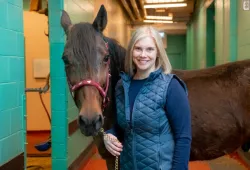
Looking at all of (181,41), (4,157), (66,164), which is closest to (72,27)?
(4,157)

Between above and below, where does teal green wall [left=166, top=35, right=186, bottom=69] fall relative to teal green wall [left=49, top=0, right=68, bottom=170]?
above

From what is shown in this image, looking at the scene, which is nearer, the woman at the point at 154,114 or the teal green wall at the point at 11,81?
the woman at the point at 154,114

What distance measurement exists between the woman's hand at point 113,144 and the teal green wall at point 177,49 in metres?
15.0

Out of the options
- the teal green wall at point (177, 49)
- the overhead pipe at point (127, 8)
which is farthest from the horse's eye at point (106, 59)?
the teal green wall at point (177, 49)

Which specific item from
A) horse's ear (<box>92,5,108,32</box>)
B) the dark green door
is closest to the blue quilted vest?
horse's ear (<box>92,5,108,32</box>)

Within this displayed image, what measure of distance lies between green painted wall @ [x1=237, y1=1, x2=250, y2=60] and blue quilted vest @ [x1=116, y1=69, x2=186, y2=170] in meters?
2.59

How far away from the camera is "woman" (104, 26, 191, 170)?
1.31 meters

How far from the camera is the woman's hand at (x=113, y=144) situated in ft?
4.62

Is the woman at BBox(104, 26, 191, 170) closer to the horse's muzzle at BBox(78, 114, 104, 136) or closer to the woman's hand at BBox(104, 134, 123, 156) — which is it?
the woman's hand at BBox(104, 134, 123, 156)

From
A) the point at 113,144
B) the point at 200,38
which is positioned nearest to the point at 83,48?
the point at 113,144

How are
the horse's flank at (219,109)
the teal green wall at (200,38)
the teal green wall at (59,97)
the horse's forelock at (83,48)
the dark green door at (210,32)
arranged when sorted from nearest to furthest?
the horse's forelock at (83,48) < the horse's flank at (219,109) < the teal green wall at (59,97) < the dark green door at (210,32) < the teal green wall at (200,38)

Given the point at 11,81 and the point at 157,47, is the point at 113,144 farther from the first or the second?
the point at 11,81

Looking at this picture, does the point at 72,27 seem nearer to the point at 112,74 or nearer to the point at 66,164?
the point at 112,74

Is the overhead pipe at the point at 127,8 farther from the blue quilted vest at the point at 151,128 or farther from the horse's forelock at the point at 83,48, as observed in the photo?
the blue quilted vest at the point at 151,128
